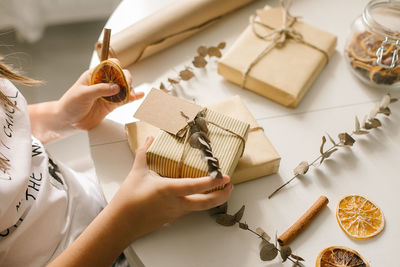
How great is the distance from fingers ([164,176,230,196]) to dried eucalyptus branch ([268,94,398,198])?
0.18 m

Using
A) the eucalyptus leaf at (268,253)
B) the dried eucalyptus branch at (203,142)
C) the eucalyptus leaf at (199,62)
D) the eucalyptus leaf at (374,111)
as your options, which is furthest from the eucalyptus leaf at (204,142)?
the eucalyptus leaf at (374,111)

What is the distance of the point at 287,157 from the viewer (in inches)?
34.1

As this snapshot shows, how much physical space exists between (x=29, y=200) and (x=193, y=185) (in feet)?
1.16

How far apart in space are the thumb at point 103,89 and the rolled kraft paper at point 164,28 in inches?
5.8

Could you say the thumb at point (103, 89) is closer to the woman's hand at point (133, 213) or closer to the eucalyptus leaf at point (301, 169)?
the woman's hand at point (133, 213)

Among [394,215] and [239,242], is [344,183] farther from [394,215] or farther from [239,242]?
[239,242]

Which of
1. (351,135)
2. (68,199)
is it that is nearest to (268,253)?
(351,135)

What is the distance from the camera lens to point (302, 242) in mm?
754

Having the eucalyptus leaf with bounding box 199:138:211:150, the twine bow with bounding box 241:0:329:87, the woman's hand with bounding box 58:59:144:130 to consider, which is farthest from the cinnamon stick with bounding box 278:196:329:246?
the woman's hand with bounding box 58:59:144:130

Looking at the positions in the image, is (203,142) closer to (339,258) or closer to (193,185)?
(193,185)

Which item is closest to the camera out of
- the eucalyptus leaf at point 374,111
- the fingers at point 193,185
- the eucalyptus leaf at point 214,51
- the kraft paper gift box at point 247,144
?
the fingers at point 193,185

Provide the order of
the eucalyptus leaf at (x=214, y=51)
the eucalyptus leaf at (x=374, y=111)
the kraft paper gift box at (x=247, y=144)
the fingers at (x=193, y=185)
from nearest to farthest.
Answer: the fingers at (x=193, y=185)
the kraft paper gift box at (x=247, y=144)
the eucalyptus leaf at (x=374, y=111)
the eucalyptus leaf at (x=214, y=51)

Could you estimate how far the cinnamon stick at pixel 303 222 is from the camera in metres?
0.74

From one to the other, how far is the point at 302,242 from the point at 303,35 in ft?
1.77
